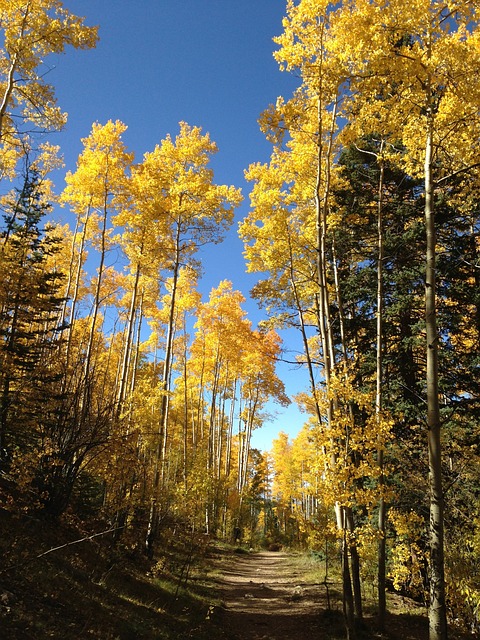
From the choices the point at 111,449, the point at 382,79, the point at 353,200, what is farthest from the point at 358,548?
the point at 353,200

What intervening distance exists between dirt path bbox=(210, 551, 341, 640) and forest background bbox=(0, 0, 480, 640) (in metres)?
1.10

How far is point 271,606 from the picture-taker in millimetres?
9156

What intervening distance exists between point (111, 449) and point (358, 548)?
4672 millimetres

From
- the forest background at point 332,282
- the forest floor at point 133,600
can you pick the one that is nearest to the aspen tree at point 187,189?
the forest background at point 332,282

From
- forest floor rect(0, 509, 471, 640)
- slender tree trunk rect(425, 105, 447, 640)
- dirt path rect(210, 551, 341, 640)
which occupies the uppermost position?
slender tree trunk rect(425, 105, 447, 640)

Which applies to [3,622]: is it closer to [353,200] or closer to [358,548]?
[358,548]

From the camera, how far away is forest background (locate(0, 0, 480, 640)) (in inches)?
213

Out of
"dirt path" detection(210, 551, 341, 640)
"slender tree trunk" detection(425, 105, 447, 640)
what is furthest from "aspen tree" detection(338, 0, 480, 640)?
"dirt path" detection(210, 551, 341, 640)

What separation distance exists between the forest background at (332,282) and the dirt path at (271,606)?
3.62 ft

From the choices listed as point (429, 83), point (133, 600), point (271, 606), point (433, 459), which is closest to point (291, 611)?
point (271, 606)

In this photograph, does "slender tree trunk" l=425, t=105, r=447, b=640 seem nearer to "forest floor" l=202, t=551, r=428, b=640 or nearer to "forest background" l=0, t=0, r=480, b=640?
"forest background" l=0, t=0, r=480, b=640

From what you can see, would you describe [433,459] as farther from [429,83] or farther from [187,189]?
[187,189]

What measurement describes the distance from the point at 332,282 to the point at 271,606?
8.49 metres

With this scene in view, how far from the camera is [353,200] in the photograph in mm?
10438
